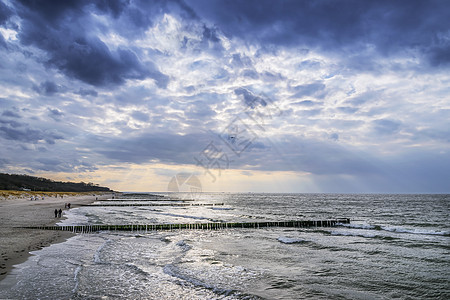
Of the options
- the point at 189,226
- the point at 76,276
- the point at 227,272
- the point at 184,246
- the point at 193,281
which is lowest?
the point at 189,226

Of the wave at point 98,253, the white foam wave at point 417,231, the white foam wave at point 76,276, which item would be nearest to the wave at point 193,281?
the wave at point 98,253

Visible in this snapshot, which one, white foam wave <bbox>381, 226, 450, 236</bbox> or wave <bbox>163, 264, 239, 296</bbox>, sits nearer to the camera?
wave <bbox>163, 264, 239, 296</bbox>

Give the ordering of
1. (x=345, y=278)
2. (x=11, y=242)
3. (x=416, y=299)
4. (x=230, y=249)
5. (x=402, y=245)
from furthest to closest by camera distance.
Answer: (x=402, y=245)
(x=230, y=249)
(x=11, y=242)
(x=345, y=278)
(x=416, y=299)

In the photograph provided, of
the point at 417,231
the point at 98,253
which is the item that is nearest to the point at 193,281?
the point at 98,253

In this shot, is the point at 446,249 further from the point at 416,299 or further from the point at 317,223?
the point at 317,223

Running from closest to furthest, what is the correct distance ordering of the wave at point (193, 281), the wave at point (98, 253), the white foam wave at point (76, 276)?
the white foam wave at point (76, 276)
the wave at point (193, 281)
the wave at point (98, 253)

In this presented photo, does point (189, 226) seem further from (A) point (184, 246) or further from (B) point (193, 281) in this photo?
(B) point (193, 281)

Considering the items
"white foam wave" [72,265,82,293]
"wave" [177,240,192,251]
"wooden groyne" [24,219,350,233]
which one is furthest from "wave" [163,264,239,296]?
"wooden groyne" [24,219,350,233]

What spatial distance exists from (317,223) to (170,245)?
25836mm

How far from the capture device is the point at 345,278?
13734mm

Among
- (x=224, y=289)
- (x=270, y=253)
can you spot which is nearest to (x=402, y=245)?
(x=270, y=253)

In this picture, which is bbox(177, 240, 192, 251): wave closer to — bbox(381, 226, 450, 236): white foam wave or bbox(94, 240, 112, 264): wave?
bbox(94, 240, 112, 264): wave

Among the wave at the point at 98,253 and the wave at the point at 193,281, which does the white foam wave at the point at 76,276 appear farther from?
the wave at the point at 193,281

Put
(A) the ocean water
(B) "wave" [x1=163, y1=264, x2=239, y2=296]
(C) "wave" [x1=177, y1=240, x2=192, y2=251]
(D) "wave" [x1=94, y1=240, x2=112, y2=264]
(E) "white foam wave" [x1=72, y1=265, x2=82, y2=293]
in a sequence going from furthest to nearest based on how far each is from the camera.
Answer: (C) "wave" [x1=177, y1=240, x2=192, y2=251] < (D) "wave" [x1=94, y1=240, x2=112, y2=264] < (B) "wave" [x1=163, y1=264, x2=239, y2=296] < (A) the ocean water < (E) "white foam wave" [x1=72, y1=265, x2=82, y2=293]
